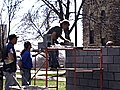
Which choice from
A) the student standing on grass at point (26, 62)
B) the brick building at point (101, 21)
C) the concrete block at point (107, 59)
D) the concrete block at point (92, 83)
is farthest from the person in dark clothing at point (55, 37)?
the brick building at point (101, 21)

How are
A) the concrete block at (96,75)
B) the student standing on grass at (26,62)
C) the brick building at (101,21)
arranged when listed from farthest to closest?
the brick building at (101,21)
the student standing on grass at (26,62)
the concrete block at (96,75)

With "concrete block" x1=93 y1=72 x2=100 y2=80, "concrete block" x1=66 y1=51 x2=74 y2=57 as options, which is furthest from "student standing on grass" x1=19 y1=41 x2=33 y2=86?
"concrete block" x1=93 y1=72 x2=100 y2=80

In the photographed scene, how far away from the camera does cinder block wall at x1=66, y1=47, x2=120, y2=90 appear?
24.1 ft

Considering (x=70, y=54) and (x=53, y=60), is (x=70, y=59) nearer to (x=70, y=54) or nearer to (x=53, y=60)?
(x=70, y=54)

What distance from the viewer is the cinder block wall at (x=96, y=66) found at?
290 inches

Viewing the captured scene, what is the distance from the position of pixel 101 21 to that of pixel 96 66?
1989cm

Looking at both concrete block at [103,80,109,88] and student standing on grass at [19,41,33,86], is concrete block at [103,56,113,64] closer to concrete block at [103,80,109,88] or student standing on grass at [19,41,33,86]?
concrete block at [103,80,109,88]

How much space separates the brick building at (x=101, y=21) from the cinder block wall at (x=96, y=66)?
714 inches

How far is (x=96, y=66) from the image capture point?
8016mm

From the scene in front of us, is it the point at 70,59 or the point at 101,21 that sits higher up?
the point at 101,21

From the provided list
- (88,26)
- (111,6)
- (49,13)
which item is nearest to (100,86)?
(49,13)

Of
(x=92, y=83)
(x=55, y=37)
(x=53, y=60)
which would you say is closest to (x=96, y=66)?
(x=92, y=83)

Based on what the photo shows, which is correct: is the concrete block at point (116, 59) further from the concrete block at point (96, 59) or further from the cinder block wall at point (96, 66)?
the concrete block at point (96, 59)

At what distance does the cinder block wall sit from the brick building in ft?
59.5
